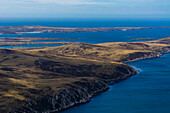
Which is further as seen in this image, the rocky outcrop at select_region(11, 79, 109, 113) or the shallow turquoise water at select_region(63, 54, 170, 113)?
the shallow turquoise water at select_region(63, 54, 170, 113)

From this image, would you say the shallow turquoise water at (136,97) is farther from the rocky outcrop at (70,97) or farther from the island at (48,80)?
the island at (48,80)

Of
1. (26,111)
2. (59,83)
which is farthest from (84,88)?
(26,111)

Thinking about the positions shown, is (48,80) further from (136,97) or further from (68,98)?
(136,97)

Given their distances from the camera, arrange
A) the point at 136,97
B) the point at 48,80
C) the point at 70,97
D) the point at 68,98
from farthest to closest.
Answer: the point at 48,80
the point at 136,97
the point at 70,97
the point at 68,98

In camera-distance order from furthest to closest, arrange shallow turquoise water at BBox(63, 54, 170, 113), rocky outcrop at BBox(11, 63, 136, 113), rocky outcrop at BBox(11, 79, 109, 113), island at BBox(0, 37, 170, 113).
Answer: shallow turquoise water at BBox(63, 54, 170, 113)
island at BBox(0, 37, 170, 113)
rocky outcrop at BBox(11, 63, 136, 113)
rocky outcrop at BBox(11, 79, 109, 113)

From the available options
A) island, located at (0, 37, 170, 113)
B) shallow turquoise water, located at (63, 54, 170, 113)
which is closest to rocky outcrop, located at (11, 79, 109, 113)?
island, located at (0, 37, 170, 113)

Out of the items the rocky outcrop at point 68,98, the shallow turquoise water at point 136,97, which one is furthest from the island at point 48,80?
the shallow turquoise water at point 136,97

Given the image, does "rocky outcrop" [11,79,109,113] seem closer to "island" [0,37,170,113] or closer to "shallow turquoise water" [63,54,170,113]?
"island" [0,37,170,113]

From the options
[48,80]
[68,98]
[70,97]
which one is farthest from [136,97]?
[48,80]
